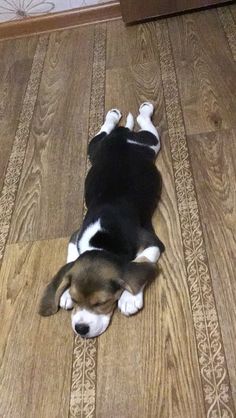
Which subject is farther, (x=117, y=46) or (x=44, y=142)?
(x=117, y=46)

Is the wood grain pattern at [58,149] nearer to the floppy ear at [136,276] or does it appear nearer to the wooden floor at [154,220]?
the wooden floor at [154,220]

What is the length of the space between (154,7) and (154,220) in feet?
4.77

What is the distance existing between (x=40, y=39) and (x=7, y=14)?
24cm

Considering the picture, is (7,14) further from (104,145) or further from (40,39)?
(104,145)

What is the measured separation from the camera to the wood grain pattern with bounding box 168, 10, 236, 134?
2.05 metres

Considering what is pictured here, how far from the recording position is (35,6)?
280 centimetres

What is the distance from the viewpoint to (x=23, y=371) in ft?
4.56

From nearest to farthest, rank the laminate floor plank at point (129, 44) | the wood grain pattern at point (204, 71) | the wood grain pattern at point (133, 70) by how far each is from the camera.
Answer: the wood grain pattern at point (204, 71) < the wood grain pattern at point (133, 70) < the laminate floor plank at point (129, 44)

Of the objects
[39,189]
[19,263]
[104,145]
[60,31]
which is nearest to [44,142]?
[39,189]

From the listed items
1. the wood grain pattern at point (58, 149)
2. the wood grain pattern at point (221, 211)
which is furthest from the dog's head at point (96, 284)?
the wood grain pattern at point (58, 149)

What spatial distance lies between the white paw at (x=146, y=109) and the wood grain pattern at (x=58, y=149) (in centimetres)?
25

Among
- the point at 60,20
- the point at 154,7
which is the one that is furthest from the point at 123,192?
the point at 60,20

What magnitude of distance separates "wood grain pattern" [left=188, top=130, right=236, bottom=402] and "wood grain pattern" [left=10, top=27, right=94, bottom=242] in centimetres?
44

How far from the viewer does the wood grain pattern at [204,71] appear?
Answer: 2.05 meters
